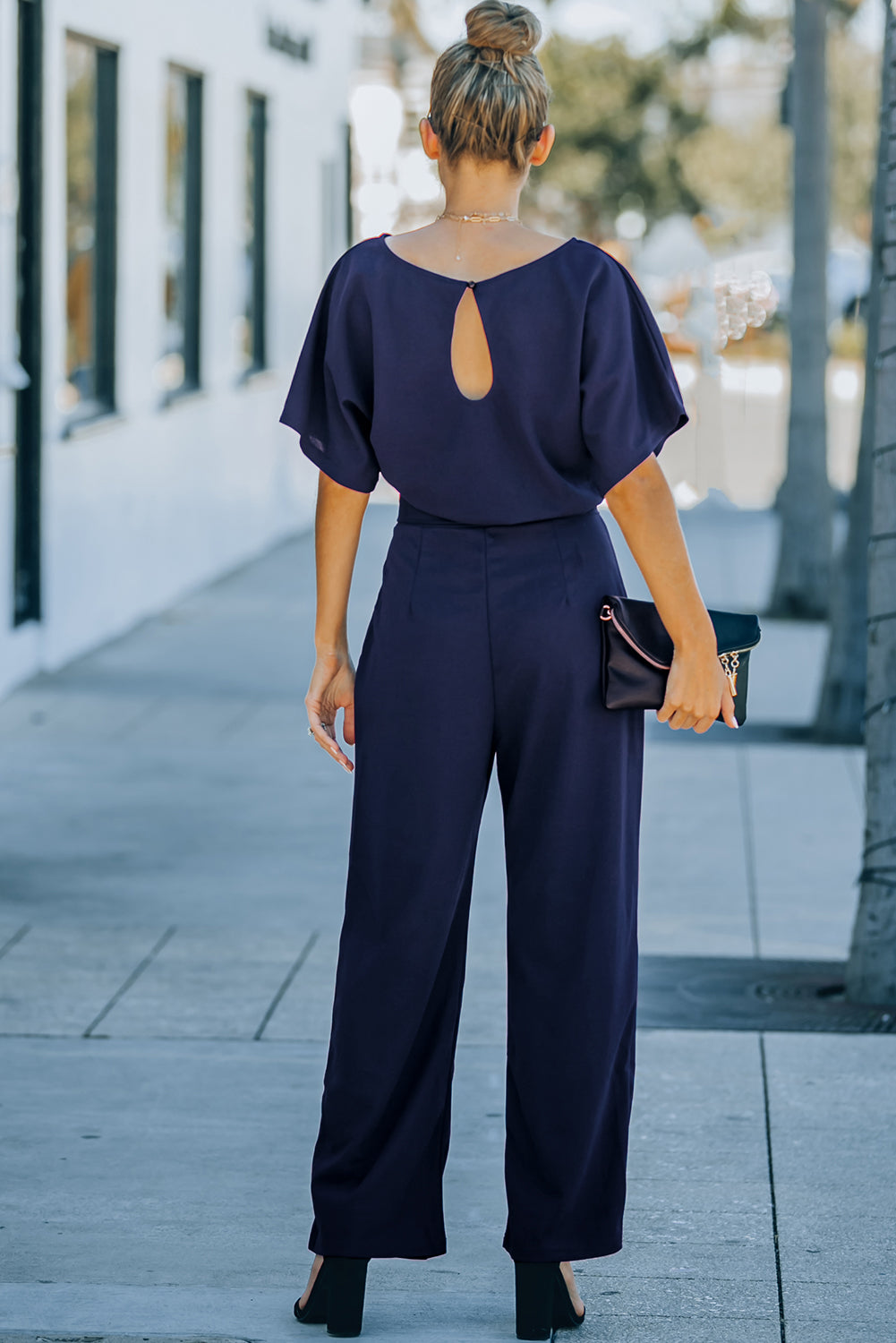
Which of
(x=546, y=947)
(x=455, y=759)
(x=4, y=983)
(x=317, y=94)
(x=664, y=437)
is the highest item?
(x=317, y=94)

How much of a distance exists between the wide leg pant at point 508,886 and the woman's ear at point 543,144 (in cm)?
53

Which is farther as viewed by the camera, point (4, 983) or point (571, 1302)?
point (4, 983)

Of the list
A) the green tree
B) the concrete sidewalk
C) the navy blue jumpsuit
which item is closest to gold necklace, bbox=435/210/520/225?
the navy blue jumpsuit

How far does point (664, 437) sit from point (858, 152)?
41.1 m

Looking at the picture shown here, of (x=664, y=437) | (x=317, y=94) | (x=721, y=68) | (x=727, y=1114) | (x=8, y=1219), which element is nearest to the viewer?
(x=664, y=437)

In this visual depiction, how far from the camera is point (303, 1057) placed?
461 centimetres

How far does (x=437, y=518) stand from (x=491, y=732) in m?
0.33

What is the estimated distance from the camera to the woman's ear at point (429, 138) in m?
3.06

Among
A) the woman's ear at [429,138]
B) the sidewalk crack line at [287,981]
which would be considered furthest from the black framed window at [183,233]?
the woman's ear at [429,138]

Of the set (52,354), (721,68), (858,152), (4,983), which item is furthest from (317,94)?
(721,68)

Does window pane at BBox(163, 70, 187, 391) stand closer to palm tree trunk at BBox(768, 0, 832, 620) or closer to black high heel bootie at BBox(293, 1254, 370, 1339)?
palm tree trunk at BBox(768, 0, 832, 620)

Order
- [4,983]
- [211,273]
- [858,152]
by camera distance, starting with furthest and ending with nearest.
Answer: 1. [858,152]
2. [211,273]
3. [4,983]

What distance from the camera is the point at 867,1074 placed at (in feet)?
14.8

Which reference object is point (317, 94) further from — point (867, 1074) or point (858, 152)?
point (858, 152)
